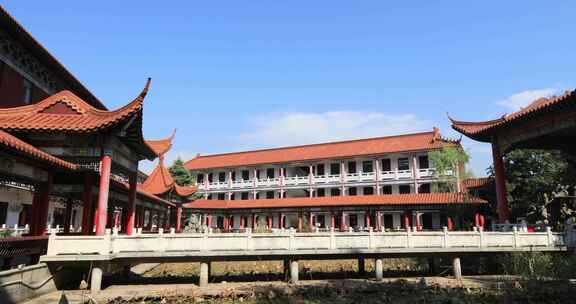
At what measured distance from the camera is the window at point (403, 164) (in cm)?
3697

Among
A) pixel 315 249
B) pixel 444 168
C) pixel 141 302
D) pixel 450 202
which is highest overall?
pixel 444 168

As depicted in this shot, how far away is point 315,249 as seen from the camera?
46.1 ft

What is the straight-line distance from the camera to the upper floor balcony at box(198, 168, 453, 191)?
35719mm

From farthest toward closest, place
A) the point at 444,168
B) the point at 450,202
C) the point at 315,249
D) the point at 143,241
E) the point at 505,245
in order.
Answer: the point at 444,168 → the point at 450,202 → the point at 505,245 → the point at 315,249 → the point at 143,241

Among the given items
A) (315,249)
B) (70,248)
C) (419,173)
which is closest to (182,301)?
(70,248)

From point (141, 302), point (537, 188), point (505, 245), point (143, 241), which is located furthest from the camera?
point (537, 188)

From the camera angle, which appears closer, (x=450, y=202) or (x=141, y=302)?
(x=141, y=302)

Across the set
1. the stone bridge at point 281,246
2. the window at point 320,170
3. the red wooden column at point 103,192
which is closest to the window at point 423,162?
the window at point 320,170

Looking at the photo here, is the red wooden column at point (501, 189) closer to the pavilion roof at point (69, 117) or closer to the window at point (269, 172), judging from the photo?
the pavilion roof at point (69, 117)

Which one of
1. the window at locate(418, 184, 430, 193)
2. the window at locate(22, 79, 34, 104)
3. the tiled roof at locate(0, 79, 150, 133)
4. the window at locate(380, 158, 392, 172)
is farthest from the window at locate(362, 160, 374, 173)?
the window at locate(22, 79, 34, 104)

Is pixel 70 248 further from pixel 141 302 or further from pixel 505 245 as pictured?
pixel 505 245

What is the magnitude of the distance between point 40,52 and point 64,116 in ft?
12.7

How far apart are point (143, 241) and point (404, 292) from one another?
8.54 m

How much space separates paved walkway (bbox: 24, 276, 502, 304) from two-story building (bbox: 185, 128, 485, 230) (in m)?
13.7
